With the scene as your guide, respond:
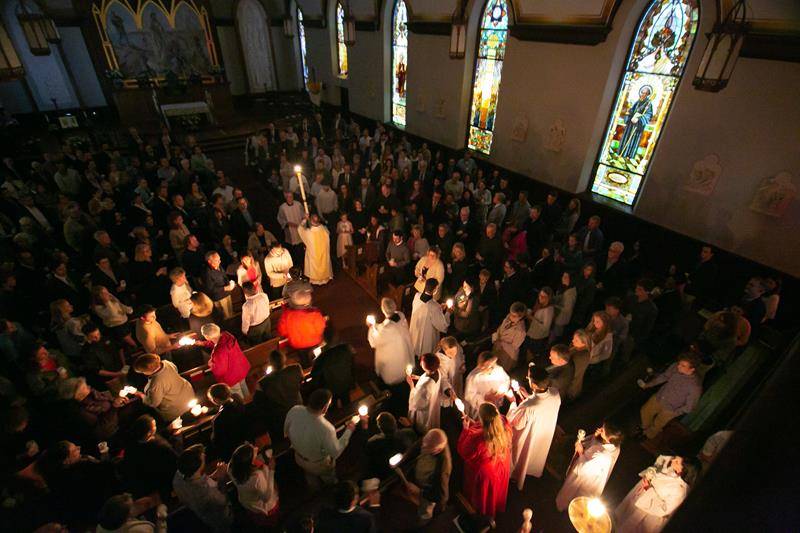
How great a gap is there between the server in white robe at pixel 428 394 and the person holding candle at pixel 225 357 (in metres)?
2.10

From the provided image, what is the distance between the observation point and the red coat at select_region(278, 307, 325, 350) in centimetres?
517

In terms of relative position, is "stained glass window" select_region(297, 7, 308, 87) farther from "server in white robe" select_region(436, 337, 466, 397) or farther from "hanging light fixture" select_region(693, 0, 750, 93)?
"server in white robe" select_region(436, 337, 466, 397)

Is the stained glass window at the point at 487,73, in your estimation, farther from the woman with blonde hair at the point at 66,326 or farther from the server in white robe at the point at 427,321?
the woman with blonde hair at the point at 66,326

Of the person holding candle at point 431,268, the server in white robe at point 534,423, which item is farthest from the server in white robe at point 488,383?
the person holding candle at point 431,268

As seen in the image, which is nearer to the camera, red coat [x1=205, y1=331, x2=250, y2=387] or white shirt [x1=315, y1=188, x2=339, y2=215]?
red coat [x1=205, y1=331, x2=250, y2=387]

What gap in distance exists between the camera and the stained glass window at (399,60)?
559 inches

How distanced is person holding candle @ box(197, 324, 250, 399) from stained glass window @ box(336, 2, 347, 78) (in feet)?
56.2

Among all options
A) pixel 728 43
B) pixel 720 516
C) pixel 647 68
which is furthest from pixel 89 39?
pixel 720 516

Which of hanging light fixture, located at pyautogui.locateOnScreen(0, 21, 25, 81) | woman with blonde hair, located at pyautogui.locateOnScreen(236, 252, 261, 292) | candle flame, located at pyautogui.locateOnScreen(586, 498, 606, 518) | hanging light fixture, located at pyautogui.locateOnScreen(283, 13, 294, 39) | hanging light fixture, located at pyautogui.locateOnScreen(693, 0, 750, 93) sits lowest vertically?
woman with blonde hair, located at pyautogui.locateOnScreen(236, 252, 261, 292)

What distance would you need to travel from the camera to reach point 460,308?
5895mm

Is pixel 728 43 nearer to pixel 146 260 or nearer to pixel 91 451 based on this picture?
pixel 146 260

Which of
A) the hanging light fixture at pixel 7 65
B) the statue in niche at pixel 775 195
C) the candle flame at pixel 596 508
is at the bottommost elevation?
the candle flame at pixel 596 508

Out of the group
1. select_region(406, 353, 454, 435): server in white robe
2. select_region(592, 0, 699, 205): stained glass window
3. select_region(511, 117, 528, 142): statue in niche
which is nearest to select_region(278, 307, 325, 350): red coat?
select_region(406, 353, 454, 435): server in white robe

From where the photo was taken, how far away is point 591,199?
9.54 metres
